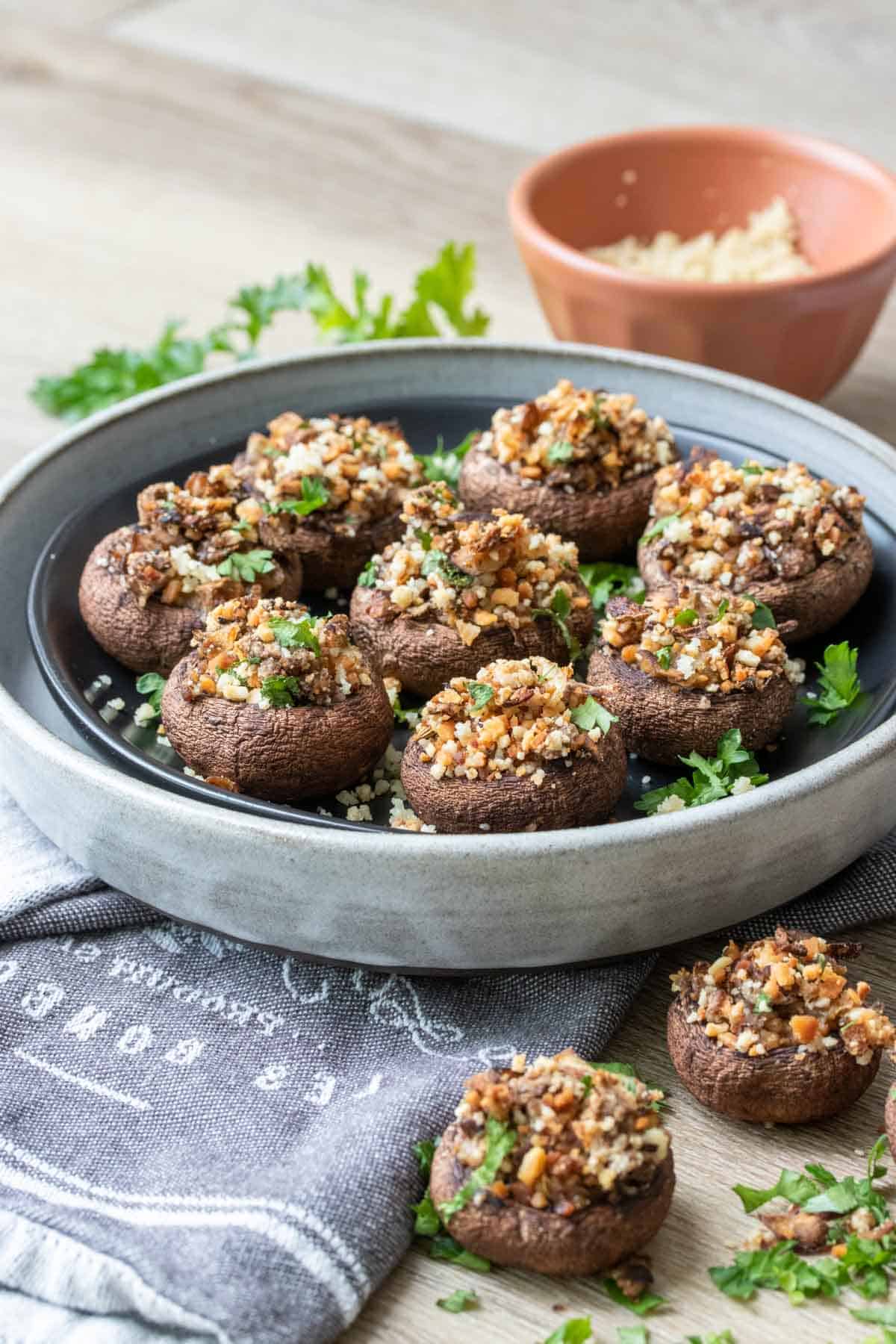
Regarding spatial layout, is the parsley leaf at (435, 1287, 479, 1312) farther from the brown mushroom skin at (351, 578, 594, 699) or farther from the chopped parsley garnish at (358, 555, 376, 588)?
the chopped parsley garnish at (358, 555, 376, 588)

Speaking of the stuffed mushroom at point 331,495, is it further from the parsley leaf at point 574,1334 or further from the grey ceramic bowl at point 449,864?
the parsley leaf at point 574,1334

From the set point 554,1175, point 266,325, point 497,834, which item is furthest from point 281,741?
point 266,325

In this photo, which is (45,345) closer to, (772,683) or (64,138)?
(64,138)

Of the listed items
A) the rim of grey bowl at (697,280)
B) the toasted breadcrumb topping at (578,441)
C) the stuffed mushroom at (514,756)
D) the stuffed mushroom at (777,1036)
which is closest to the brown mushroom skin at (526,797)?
the stuffed mushroom at (514,756)

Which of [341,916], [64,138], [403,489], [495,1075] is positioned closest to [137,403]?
[403,489]

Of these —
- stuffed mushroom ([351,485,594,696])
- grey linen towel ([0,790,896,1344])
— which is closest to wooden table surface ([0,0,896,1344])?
stuffed mushroom ([351,485,594,696])

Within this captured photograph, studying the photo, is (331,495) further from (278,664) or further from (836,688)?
(836,688)

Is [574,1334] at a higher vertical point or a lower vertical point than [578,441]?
lower
